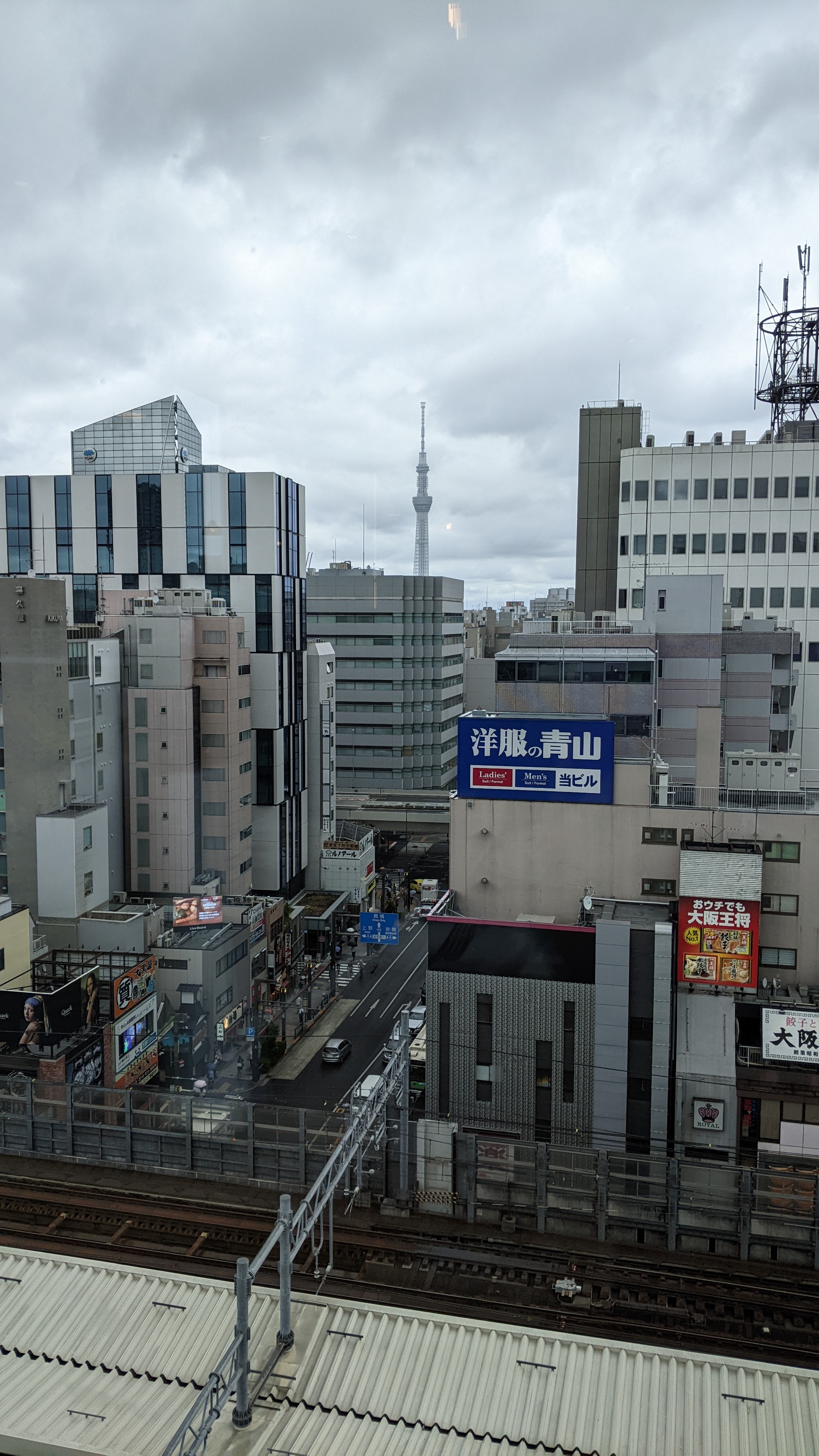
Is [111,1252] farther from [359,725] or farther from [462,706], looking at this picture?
[462,706]

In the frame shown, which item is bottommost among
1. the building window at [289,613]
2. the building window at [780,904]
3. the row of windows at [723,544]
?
the building window at [780,904]

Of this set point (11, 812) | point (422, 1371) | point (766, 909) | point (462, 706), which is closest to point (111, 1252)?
point (422, 1371)

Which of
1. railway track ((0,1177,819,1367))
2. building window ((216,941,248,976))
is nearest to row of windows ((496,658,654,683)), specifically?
building window ((216,941,248,976))

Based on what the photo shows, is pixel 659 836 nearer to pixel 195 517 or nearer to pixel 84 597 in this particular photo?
pixel 195 517

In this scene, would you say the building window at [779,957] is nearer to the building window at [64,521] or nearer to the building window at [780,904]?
the building window at [780,904]

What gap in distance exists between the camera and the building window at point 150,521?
3225 centimetres

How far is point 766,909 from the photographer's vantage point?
17312mm

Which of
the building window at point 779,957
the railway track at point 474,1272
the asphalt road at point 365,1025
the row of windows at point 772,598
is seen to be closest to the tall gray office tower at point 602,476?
the row of windows at point 772,598

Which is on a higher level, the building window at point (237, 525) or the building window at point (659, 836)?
the building window at point (237, 525)

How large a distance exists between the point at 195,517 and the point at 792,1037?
2433cm

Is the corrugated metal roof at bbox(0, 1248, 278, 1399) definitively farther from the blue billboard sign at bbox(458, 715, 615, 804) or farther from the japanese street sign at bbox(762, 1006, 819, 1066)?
the blue billboard sign at bbox(458, 715, 615, 804)

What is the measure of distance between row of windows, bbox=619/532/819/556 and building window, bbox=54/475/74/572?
1825 centimetres

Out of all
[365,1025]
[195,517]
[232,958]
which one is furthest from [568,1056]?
[195,517]

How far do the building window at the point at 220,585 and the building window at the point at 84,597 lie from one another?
4.04m
